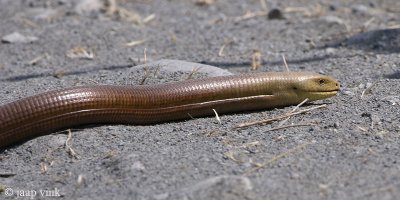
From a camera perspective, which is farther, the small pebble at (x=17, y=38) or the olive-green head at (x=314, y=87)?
the small pebble at (x=17, y=38)

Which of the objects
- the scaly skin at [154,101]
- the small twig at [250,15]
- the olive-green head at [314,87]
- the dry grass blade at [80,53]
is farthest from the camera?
the small twig at [250,15]

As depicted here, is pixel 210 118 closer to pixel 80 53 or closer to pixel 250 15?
pixel 80 53

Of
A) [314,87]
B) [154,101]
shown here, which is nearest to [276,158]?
[154,101]

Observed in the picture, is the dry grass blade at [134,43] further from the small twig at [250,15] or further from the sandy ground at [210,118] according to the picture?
the small twig at [250,15]

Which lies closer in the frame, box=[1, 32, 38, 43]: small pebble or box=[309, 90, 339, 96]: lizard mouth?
box=[309, 90, 339, 96]: lizard mouth

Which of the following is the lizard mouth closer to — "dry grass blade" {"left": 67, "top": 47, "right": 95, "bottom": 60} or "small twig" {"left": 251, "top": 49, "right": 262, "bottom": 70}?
"small twig" {"left": 251, "top": 49, "right": 262, "bottom": 70}

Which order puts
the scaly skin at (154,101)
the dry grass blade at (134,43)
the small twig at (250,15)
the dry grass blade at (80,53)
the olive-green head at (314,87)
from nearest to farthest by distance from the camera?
1. the scaly skin at (154,101)
2. the olive-green head at (314,87)
3. the dry grass blade at (80,53)
4. the dry grass blade at (134,43)
5. the small twig at (250,15)

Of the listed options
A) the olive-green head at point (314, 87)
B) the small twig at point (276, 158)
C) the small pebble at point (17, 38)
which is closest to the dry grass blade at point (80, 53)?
the small pebble at point (17, 38)

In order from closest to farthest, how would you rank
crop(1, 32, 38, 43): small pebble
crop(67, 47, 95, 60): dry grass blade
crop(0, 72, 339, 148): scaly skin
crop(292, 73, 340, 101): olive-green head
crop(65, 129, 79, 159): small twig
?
crop(65, 129, 79, 159): small twig < crop(0, 72, 339, 148): scaly skin < crop(292, 73, 340, 101): olive-green head < crop(67, 47, 95, 60): dry grass blade < crop(1, 32, 38, 43): small pebble

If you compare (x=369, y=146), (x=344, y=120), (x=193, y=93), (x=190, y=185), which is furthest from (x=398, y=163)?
(x=193, y=93)

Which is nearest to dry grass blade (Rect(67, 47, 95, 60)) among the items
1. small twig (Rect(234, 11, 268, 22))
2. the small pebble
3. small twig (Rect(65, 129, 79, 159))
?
the small pebble
